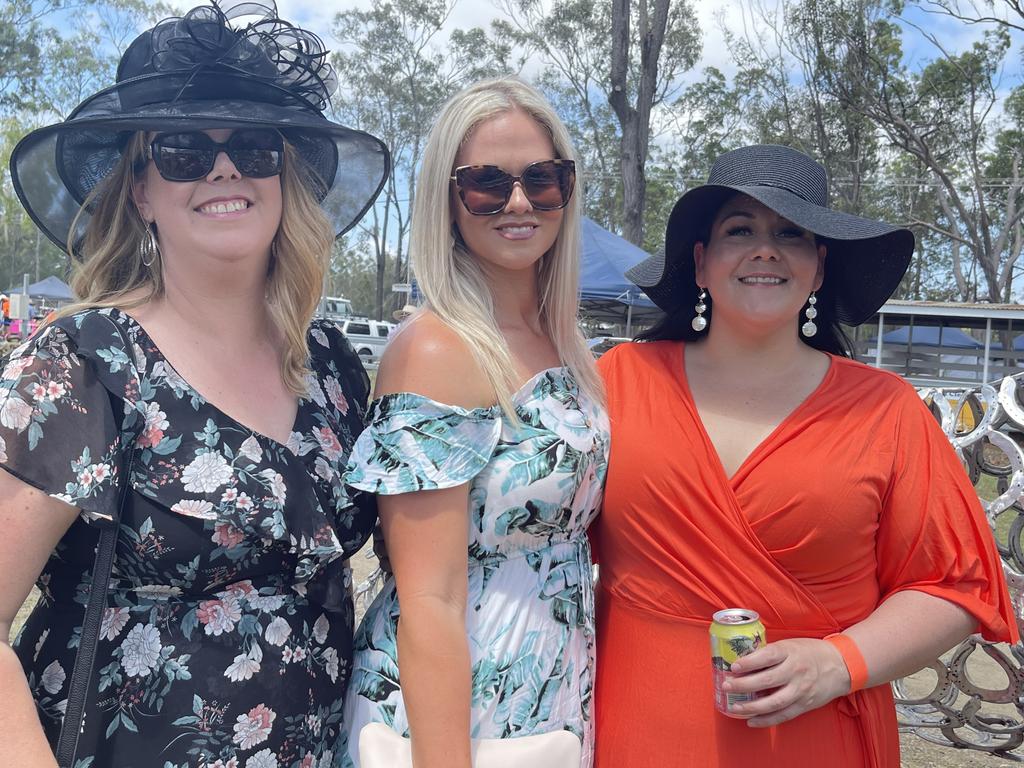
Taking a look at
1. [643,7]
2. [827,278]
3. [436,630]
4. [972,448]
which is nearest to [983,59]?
[643,7]

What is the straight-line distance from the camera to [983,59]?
20.6m

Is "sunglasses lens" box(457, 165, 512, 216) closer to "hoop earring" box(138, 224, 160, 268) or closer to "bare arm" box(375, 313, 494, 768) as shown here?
"bare arm" box(375, 313, 494, 768)

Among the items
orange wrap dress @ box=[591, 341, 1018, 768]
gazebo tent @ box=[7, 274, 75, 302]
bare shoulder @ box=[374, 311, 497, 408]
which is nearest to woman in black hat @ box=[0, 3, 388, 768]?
bare shoulder @ box=[374, 311, 497, 408]

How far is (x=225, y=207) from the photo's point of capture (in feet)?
5.97

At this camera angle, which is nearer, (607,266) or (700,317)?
(700,317)

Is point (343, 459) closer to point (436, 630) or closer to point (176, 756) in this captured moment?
point (436, 630)

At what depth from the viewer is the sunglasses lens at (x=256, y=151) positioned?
1842 millimetres

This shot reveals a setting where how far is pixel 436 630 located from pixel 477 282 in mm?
801

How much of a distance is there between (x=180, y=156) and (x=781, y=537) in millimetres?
1523

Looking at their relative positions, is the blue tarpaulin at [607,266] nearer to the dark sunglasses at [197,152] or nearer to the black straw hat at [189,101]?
the black straw hat at [189,101]

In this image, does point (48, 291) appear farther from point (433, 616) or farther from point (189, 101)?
point (433, 616)

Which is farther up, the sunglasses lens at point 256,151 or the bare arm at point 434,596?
the sunglasses lens at point 256,151

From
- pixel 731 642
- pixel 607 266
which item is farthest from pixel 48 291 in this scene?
pixel 731 642

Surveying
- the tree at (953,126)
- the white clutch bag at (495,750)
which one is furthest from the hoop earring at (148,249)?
the tree at (953,126)
